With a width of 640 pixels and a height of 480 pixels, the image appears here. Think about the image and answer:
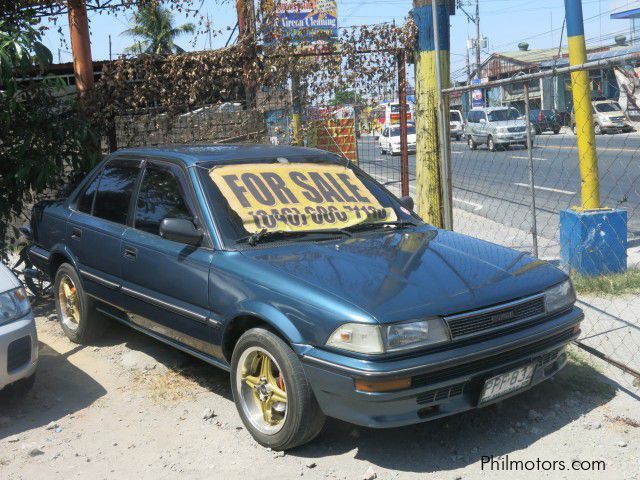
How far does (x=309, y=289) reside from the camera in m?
3.60

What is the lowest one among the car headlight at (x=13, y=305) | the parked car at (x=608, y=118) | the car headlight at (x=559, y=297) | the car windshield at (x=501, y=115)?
the car headlight at (x=559, y=297)

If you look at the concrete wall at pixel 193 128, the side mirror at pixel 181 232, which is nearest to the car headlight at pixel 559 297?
the side mirror at pixel 181 232

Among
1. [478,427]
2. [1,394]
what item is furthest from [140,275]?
[478,427]

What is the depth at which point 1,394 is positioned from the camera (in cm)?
478

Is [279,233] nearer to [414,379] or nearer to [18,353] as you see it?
[414,379]

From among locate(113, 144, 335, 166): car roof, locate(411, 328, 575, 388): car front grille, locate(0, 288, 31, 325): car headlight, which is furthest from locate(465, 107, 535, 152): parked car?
locate(0, 288, 31, 325): car headlight

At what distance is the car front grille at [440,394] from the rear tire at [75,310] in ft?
10.2

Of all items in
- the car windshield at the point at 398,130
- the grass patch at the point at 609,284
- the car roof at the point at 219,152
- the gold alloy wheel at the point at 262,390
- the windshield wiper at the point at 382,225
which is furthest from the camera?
the car windshield at the point at 398,130

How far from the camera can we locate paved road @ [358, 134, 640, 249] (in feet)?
24.0

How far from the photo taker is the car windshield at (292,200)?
438 centimetres

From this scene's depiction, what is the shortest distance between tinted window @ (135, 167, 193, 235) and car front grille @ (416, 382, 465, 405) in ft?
6.34

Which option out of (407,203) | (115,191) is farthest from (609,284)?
(115,191)

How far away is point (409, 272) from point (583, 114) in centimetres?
363

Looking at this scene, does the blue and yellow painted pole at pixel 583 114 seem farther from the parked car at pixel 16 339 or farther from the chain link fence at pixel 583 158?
the parked car at pixel 16 339
